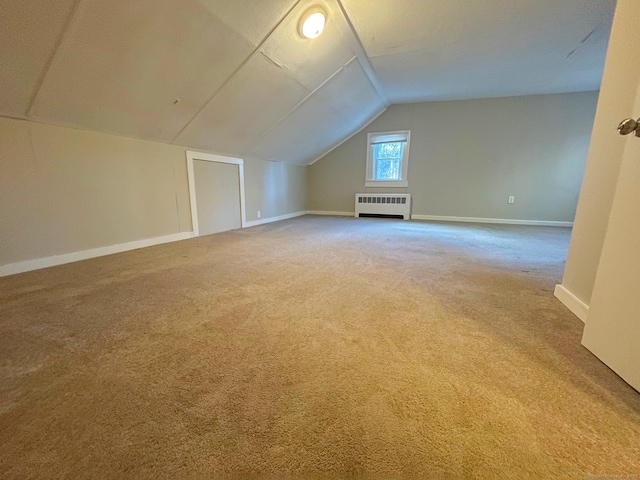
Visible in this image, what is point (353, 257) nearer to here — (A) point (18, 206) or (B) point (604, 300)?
(B) point (604, 300)

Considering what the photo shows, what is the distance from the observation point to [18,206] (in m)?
2.04

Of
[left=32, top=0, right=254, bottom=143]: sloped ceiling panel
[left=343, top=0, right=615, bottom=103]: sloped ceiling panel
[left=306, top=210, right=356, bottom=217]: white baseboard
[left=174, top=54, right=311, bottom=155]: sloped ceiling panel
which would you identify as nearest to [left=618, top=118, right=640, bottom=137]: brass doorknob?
[left=343, top=0, right=615, bottom=103]: sloped ceiling panel

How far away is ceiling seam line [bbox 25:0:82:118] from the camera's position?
5.08ft

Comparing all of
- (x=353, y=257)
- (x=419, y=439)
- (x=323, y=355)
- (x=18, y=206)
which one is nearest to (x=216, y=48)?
(x=18, y=206)

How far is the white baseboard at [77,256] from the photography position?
205 centimetres

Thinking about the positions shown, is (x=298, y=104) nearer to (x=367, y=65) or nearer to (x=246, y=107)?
(x=246, y=107)

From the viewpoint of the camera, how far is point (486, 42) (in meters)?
2.96

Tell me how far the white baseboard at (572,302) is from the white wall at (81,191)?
377 cm

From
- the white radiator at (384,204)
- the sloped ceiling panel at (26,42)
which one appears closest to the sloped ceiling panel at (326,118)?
the white radiator at (384,204)

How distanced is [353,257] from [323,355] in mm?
1573

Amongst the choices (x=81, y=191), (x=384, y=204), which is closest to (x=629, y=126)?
(x=81, y=191)

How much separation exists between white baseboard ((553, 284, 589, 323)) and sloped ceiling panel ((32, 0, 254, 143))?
304 centimetres

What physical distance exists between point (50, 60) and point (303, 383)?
101 inches

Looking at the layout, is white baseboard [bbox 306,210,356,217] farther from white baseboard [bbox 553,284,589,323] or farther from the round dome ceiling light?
white baseboard [bbox 553,284,589,323]
